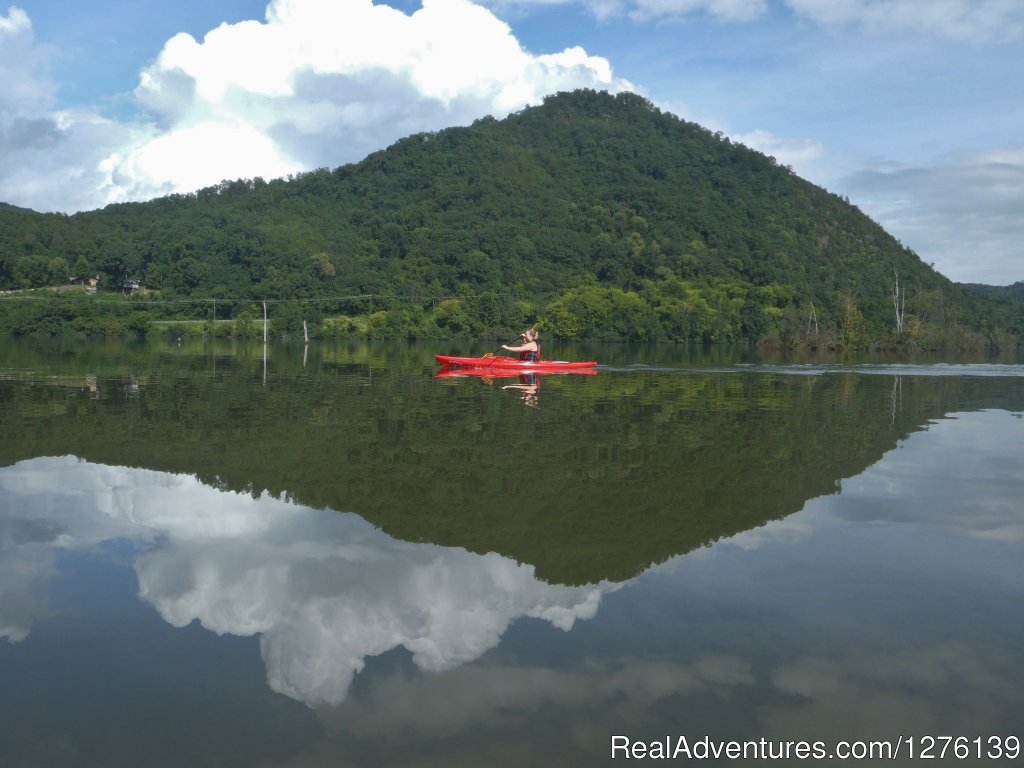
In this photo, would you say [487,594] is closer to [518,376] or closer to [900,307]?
[518,376]

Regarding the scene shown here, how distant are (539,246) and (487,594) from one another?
110647 mm

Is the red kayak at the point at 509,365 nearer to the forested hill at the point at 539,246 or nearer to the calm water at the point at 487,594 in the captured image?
the calm water at the point at 487,594

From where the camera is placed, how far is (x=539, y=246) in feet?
377

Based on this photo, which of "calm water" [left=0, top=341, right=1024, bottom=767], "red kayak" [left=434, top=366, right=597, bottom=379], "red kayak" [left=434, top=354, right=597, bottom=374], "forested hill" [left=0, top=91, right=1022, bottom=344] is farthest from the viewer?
"forested hill" [left=0, top=91, right=1022, bottom=344]

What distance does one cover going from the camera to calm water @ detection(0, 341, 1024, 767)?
4.57 m

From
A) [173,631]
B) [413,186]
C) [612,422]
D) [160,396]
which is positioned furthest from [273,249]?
[173,631]

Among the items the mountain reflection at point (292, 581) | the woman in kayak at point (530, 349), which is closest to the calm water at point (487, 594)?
the mountain reflection at point (292, 581)

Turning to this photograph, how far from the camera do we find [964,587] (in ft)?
22.3

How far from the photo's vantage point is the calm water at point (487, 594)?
180 inches

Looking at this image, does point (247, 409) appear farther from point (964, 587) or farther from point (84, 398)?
point (964, 587)

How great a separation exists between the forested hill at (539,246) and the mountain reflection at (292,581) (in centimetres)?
7573

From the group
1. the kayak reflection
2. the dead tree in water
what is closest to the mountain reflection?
the kayak reflection

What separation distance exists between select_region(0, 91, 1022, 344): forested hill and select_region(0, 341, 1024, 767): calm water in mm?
72069

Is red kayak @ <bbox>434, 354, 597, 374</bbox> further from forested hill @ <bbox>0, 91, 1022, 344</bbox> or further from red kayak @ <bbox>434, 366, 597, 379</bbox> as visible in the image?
forested hill @ <bbox>0, 91, 1022, 344</bbox>
